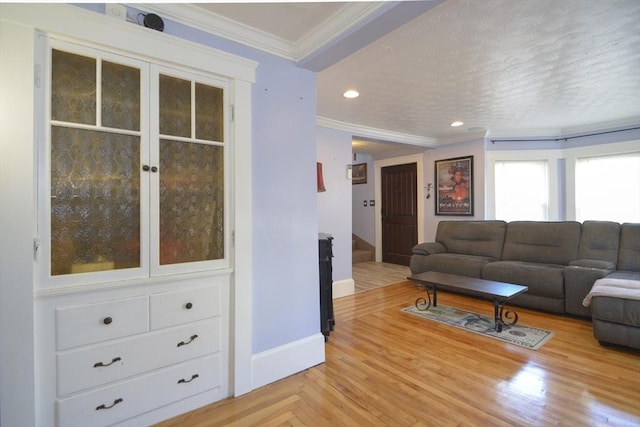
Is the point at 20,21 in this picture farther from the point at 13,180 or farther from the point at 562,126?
the point at 562,126

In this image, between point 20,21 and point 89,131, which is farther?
point 89,131

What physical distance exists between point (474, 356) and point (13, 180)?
309 centimetres

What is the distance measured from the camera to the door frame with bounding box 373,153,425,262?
18.9ft

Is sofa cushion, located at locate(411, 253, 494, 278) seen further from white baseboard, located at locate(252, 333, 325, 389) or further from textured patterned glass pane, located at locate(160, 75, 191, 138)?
textured patterned glass pane, located at locate(160, 75, 191, 138)

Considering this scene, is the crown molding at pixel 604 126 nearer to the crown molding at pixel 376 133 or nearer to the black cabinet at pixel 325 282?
the crown molding at pixel 376 133

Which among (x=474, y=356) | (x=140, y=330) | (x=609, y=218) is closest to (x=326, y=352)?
(x=474, y=356)

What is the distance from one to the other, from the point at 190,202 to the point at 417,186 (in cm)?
485

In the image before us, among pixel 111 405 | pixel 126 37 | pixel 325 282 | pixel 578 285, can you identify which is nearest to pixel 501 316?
pixel 578 285

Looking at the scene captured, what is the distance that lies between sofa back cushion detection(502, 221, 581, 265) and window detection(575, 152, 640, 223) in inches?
35.3

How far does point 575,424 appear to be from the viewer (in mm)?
1627

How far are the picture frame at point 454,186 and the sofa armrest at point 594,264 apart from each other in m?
1.74

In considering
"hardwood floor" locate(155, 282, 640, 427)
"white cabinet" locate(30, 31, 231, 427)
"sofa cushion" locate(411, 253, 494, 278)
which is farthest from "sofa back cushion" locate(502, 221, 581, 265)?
"white cabinet" locate(30, 31, 231, 427)

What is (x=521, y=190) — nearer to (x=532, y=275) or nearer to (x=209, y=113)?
(x=532, y=275)

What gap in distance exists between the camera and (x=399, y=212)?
20.4ft
